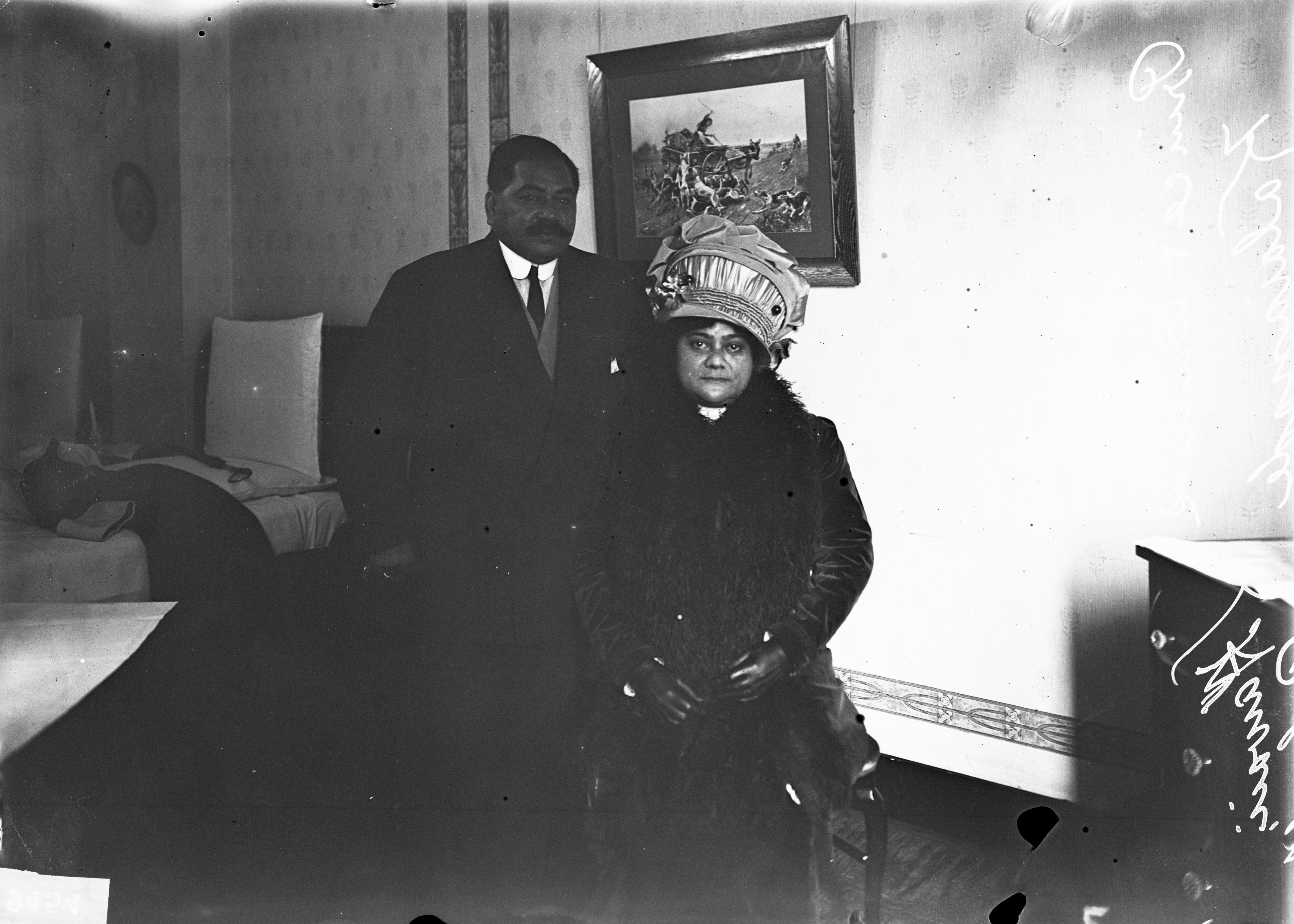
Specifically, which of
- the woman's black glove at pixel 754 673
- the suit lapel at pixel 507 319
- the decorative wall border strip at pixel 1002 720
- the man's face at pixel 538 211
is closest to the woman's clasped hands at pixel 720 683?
the woman's black glove at pixel 754 673

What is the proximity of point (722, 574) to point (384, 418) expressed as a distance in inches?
27.3

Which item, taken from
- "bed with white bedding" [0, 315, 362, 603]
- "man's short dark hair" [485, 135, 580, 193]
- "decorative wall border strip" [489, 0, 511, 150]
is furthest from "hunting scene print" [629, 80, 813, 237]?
"bed with white bedding" [0, 315, 362, 603]

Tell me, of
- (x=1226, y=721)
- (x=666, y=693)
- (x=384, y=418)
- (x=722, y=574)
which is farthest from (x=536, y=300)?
(x=1226, y=721)

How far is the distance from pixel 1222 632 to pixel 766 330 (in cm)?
96

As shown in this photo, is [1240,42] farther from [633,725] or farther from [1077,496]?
[633,725]

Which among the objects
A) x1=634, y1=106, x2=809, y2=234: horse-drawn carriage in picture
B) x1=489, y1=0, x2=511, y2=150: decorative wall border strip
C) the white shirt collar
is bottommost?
the white shirt collar

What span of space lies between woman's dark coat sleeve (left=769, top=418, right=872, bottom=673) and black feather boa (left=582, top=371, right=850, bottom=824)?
0.02 m

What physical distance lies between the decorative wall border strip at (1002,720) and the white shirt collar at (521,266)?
90 centimetres

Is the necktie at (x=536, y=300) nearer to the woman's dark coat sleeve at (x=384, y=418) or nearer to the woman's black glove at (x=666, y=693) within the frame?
the woman's dark coat sleeve at (x=384, y=418)

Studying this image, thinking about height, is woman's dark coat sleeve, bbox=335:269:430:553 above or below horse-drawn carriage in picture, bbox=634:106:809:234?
below

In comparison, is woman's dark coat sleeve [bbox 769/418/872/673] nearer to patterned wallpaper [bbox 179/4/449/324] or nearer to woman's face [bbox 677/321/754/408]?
woman's face [bbox 677/321/754/408]

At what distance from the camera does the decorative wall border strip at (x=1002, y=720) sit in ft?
5.11

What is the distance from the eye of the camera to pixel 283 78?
1.64 m

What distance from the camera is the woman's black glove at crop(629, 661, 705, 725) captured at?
154 cm
